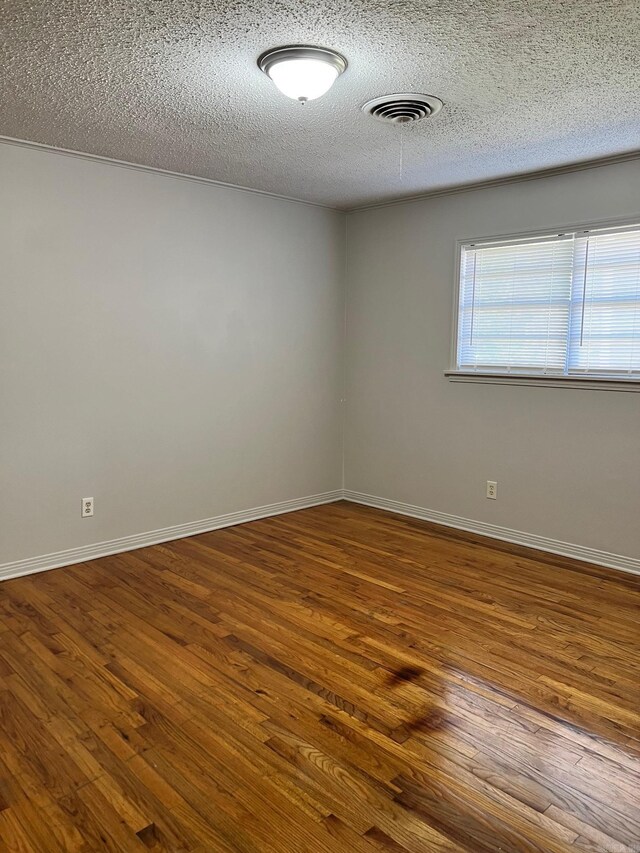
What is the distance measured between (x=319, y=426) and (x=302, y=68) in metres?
3.16

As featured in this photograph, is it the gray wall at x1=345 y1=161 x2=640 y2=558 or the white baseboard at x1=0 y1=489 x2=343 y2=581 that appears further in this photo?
the gray wall at x1=345 y1=161 x2=640 y2=558

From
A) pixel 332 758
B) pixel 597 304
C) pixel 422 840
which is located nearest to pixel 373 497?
pixel 597 304

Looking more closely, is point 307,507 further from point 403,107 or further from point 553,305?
point 403,107

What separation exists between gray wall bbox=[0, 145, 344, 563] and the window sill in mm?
1227

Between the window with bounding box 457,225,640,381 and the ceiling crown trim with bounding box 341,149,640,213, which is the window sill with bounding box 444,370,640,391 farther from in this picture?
the ceiling crown trim with bounding box 341,149,640,213

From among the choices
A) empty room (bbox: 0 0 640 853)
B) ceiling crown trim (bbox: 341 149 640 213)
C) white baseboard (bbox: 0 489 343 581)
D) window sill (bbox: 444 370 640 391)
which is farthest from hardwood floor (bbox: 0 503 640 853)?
ceiling crown trim (bbox: 341 149 640 213)

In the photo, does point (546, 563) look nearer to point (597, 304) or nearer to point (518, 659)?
point (518, 659)

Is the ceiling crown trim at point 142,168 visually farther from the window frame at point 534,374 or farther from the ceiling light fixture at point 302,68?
the ceiling light fixture at point 302,68

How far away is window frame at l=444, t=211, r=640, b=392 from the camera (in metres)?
3.73

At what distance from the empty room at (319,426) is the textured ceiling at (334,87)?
2 cm

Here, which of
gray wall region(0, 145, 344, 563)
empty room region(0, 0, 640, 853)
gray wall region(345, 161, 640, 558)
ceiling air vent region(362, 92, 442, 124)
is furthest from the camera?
gray wall region(345, 161, 640, 558)

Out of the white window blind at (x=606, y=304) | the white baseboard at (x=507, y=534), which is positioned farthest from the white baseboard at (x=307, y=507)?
the white window blind at (x=606, y=304)

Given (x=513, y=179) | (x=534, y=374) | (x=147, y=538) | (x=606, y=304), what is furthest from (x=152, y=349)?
(x=606, y=304)

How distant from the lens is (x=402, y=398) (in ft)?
16.3
